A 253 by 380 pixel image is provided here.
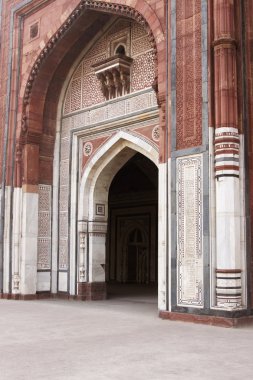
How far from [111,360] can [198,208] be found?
2761mm

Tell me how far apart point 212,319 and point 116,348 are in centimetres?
184

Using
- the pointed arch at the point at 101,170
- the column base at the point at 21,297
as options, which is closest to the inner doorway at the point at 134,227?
the pointed arch at the point at 101,170

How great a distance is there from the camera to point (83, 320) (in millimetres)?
6418

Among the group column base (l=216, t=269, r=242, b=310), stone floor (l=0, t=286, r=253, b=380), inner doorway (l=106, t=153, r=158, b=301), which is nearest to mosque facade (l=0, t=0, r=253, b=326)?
column base (l=216, t=269, r=242, b=310)

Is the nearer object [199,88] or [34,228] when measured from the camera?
[199,88]

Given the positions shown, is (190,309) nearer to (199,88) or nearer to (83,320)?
Answer: (83,320)

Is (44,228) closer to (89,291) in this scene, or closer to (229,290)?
(89,291)

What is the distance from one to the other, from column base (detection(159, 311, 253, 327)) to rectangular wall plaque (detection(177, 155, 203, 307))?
14cm

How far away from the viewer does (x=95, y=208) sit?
9.34 meters

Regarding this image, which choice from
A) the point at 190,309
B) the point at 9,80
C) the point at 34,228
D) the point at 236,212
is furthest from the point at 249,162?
the point at 9,80

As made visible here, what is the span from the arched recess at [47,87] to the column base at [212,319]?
4300 mm

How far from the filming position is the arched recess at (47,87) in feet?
29.8

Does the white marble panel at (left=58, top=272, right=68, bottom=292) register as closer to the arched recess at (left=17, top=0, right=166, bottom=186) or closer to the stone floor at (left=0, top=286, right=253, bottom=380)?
the arched recess at (left=17, top=0, right=166, bottom=186)

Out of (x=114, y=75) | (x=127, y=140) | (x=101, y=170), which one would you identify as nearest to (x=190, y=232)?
(x=127, y=140)
